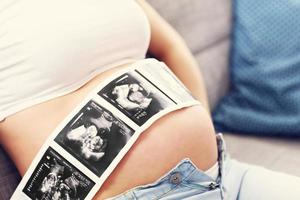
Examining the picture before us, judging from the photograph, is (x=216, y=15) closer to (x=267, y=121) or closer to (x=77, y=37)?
(x=267, y=121)

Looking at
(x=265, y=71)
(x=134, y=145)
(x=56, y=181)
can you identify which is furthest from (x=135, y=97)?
(x=265, y=71)

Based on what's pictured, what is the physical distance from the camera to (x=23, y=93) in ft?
3.02

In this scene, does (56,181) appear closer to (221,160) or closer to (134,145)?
(134,145)

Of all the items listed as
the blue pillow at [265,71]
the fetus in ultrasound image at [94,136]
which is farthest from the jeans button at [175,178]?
the blue pillow at [265,71]

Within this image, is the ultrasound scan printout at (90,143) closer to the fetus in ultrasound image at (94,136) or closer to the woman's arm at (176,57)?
the fetus in ultrasound image at (94,136)

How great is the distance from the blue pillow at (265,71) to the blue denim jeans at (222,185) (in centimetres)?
28

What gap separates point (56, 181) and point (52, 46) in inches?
9.5

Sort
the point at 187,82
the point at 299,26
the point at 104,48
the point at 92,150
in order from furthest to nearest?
1. the point at 299,26
2. the point at 187,82
3. the point at 104,48
4. the point at 92,150

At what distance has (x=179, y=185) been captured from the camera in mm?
908

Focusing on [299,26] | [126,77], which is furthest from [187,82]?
[299,26]

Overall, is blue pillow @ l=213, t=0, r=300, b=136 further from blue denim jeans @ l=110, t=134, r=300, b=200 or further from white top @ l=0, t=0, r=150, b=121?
white top @ l=0, t=0, r=150, b=121

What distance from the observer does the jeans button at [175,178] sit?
2.96 feet

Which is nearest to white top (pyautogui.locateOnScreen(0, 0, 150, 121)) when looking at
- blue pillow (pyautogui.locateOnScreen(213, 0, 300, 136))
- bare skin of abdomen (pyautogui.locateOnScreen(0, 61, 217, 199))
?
bare skin of abdomen (pyautogui.locateOnScreen(0, 61, 217, 199))

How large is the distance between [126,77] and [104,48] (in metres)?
0.08
